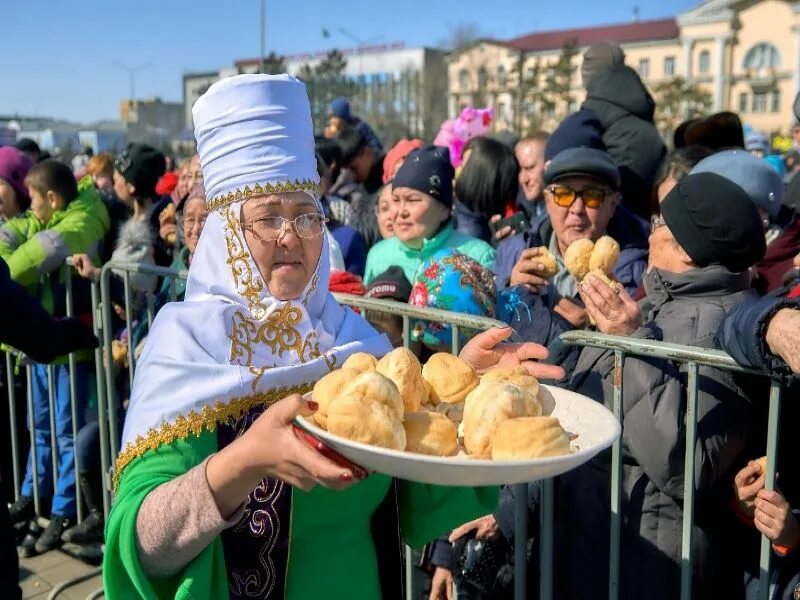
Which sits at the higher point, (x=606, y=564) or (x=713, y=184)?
(x=713, y=184)

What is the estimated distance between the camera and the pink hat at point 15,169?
5.84m

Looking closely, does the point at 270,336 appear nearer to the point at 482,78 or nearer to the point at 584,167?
the point at 584,167

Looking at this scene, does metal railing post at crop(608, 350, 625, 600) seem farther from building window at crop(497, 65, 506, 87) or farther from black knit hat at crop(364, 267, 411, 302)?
building window at crop(497, 65, 506, 87)

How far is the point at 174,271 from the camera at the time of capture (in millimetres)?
3922

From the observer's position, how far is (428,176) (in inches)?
178

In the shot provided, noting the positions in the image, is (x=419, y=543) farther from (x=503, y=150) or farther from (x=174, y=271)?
(x=503, y=150)

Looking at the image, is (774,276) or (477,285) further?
(774,276)

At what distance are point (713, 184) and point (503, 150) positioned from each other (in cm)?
281

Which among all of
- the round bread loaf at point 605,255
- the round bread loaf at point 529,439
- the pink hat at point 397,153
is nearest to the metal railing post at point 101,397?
the pink hat at point 397,153

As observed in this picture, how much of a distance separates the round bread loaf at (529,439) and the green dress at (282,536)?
0.63 m

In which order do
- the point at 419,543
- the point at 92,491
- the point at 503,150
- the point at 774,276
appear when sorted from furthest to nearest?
the point at 503,150
the point at 92,491
the point at 774,276
the point at 419,543

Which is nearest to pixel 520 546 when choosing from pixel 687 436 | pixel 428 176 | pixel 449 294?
pixel 687 436

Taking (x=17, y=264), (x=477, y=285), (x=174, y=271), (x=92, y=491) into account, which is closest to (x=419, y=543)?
(x=477, y=285)

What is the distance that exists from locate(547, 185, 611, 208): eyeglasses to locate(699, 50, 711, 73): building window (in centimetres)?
9224
